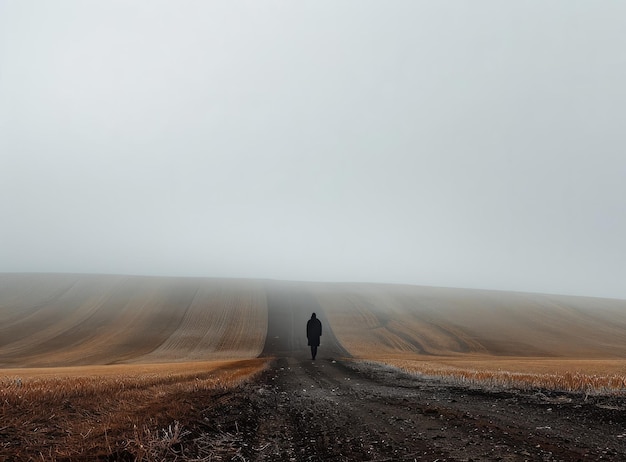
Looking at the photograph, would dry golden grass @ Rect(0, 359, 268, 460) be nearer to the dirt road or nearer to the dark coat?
the dirt road

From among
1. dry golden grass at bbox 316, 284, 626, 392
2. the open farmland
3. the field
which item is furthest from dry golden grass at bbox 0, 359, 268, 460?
the open farmland

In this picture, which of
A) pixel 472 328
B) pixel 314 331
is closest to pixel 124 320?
pixel 314 331

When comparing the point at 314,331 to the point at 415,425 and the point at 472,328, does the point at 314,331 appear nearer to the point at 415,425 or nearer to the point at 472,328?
the point at 415,425

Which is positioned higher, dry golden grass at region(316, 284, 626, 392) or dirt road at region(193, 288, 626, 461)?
dirt road at region(193, 288, 626, 461)

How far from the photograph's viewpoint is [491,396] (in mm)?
11523

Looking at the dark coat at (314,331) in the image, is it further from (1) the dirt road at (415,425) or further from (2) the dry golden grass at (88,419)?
(2) the dry golden grass at (88,419)

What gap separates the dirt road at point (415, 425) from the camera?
634cm

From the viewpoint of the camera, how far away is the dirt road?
6.34 meters

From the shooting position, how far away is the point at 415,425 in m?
8.24

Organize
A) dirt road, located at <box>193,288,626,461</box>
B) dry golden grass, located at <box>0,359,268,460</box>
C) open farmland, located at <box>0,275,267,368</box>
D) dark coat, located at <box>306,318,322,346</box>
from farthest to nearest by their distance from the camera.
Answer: open farmland, located at <box>0,275,267,368</box> → dark coat, located at <box>306,318,322,346</box> → dirt road, located at <box>193,288,626,461</box> → dry golden grass, located at <box>0,359,268,460</box>

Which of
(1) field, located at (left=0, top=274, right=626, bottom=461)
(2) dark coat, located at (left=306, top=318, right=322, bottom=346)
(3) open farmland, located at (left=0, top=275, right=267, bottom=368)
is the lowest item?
(3) open farmland, located at (left=0, top=275, right=267, bottom=368)

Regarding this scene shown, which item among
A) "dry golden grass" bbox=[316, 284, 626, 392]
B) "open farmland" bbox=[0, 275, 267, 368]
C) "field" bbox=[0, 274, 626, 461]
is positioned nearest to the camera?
"field" bbox=[0, 274, 626, 461]

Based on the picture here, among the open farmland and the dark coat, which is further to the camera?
the open farmland

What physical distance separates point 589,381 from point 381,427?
27.7 ft
